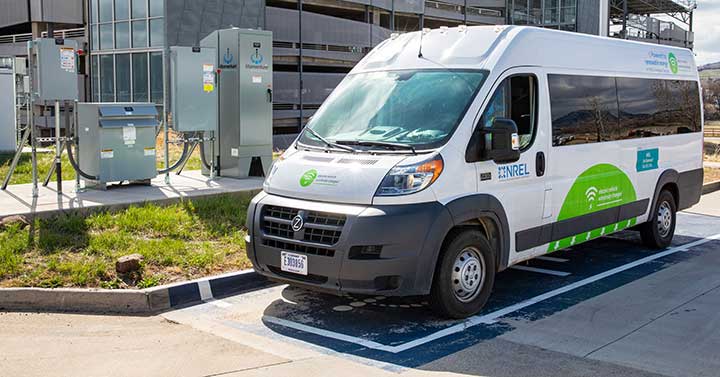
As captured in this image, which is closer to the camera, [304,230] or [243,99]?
[304,230]

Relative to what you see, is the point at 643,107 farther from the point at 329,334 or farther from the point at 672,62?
the point at 329,334

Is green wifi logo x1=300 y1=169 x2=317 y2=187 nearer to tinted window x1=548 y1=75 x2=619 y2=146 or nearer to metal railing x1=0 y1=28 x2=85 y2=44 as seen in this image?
tinted window x1=548 y1=75 x2=619 y2=146

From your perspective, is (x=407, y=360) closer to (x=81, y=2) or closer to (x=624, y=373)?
(x=624, y=373)

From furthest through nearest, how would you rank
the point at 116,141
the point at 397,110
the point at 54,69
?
the point at 116,141, the point at 54,69, the point at 397,110

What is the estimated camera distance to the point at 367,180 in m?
6.18

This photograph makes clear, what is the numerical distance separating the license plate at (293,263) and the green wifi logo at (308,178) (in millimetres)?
610

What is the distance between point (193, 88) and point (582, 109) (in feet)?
21.3

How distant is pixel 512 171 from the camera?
23.0ft

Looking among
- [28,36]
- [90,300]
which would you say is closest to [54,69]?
[90,300]

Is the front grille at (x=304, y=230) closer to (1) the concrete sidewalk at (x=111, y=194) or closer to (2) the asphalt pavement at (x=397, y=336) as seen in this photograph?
(2) the asphalt pavement at (x=397, y=336)

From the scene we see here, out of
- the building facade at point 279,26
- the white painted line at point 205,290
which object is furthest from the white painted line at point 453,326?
the building facade at point 279,26

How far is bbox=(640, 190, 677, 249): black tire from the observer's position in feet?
31.9

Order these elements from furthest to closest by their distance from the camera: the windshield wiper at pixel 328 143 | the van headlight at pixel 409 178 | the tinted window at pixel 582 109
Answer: the tinted window at pixel 582 109 → the windshield wiper at pixel 328 143 → the van headlight at pixel 409 178

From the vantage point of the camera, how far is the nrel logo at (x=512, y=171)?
6.89m
